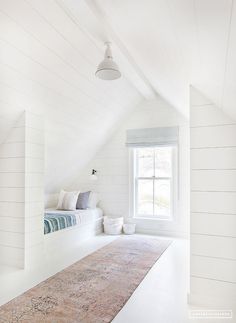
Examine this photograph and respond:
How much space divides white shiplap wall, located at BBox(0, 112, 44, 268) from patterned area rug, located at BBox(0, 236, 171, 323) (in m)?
0.64

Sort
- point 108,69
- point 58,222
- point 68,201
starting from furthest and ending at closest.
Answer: point 68,201
point 58,222
point 108,69

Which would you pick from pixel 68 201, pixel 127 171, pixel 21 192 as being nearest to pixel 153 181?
pixel 127 171

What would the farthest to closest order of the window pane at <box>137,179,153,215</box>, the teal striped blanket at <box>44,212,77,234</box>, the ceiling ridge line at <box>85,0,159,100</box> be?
1. the window pane at <box>137,179,153,215</box>
2. the teal striped blanket at <box>44,212,77,234</box>
3. the ceiling ridge line at <box>85,0,159,100</box>

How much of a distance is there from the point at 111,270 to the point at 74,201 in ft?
6.73

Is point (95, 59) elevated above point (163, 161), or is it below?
above

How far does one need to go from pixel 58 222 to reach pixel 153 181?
2.16 meters

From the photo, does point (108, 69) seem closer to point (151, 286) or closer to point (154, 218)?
point (151, 286)

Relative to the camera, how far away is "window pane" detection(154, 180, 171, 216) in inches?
195

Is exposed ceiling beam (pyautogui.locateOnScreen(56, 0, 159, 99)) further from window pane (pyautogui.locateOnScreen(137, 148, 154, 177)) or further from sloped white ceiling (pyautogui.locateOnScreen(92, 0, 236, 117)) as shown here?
window pane (pyautogui.locateOnScreen(137, 148, 154, 177))

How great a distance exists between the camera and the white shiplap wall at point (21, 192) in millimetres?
3150

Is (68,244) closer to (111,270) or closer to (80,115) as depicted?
(111,270)

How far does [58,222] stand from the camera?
3.85 meters

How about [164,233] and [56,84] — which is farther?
[164,233]

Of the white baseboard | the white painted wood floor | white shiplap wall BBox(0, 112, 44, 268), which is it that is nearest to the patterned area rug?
the white painted wood floor
